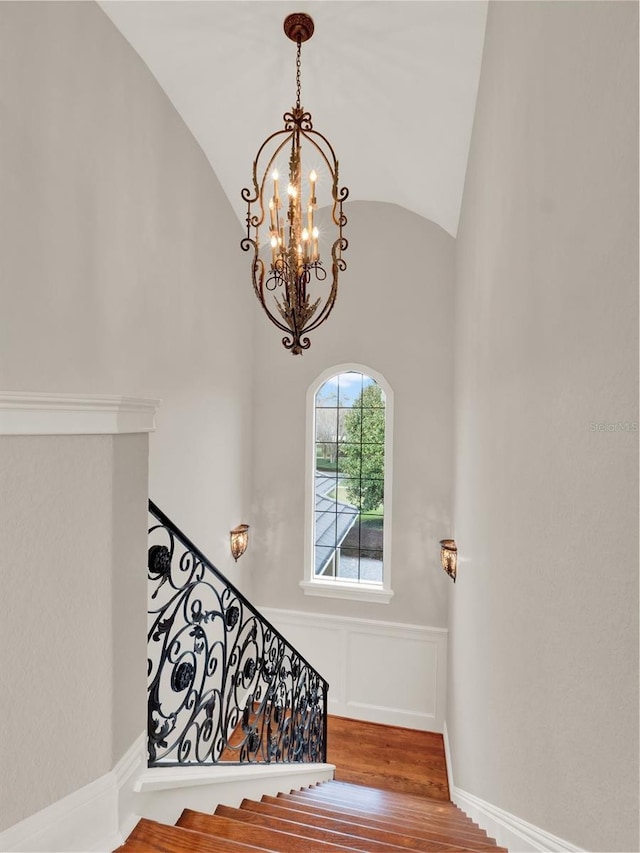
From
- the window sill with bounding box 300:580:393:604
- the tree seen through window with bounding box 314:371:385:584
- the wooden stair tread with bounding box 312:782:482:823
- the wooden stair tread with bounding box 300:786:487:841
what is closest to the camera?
the wooden stair tread with bounding box 300:786:487:841

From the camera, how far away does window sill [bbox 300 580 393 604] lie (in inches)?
186

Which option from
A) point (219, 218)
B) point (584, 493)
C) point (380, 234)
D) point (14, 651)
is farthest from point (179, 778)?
point (380, 234)

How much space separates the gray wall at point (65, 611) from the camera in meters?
1.06

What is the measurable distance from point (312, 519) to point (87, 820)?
3873 mm

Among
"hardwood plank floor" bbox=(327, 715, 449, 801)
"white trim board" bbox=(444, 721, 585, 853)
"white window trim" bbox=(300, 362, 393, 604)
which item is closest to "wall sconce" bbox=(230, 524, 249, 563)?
"white window trim" bbox=(300, 362, 393, 604)

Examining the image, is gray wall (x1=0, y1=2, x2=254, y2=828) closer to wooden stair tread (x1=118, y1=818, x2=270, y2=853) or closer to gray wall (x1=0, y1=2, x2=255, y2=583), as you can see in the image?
gray wall (x1=0, y1=2, x2=255, y2=583)

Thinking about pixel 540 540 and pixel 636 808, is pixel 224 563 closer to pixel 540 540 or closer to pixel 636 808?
pixel 540 540

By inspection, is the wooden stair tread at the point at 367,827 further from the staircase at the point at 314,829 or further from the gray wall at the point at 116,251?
the gray wall at the point at 116,251

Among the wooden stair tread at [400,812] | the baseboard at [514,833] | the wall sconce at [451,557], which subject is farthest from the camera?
the wall sconce at [451,557]

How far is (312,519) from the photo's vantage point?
502 centimetres

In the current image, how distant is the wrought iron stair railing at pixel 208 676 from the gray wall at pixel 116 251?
0.87 m

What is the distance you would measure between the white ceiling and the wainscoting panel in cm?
383

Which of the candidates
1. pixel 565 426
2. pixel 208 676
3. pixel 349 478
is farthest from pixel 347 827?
pixel 349 478

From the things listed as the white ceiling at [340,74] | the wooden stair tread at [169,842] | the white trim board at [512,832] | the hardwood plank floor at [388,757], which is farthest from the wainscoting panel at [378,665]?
the white ceiling at [340,74]
